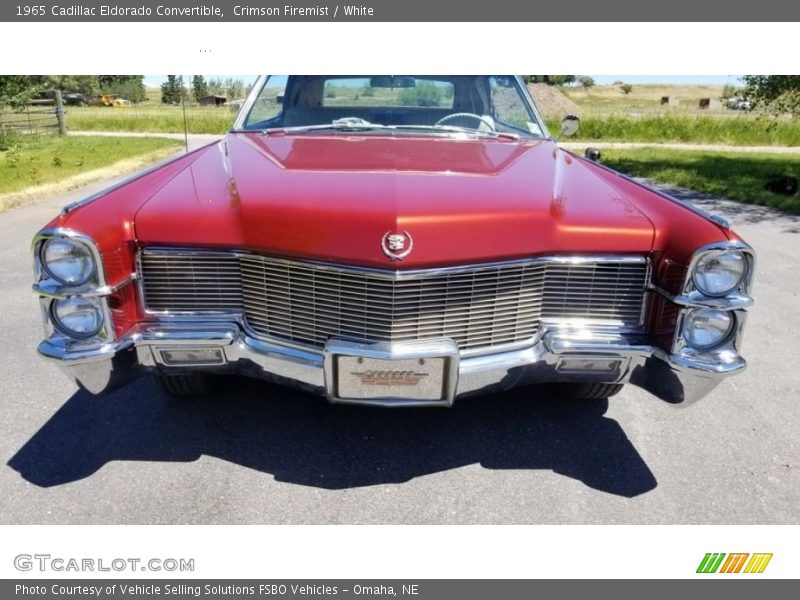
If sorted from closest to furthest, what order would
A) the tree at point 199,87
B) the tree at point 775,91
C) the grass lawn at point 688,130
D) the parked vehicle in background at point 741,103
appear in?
the tree at point 199,87 → the tree at point 775,91 → the parked vehicle in background at point 741,103 → the grass lawn at point 688,130

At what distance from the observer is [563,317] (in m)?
2.39

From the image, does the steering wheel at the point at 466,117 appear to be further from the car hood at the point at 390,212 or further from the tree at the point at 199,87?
the tree at the point at 199,87

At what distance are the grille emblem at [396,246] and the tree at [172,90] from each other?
1.28 metres

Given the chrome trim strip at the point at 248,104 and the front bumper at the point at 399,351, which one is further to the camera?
the chrome trim strip at the point at 248,104

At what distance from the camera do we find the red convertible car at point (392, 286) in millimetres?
2184

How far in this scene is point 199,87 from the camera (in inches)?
113

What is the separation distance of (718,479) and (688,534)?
0.41 m

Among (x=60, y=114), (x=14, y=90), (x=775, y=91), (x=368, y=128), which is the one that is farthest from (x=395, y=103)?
(x=60, y=114)

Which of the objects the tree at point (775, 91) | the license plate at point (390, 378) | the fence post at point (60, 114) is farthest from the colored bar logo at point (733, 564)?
the fence post at point (60, 114)

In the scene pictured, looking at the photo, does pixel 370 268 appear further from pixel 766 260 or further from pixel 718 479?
pixel 766 260

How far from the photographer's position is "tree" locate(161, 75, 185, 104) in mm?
2791

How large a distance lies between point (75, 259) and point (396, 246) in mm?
1130

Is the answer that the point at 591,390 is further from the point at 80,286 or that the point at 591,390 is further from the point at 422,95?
the point at 80,286

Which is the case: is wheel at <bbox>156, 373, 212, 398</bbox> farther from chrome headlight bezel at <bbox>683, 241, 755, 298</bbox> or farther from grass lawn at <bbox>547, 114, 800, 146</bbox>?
grass lawn at <bbox>547, 114, 800, 146</bbox>
